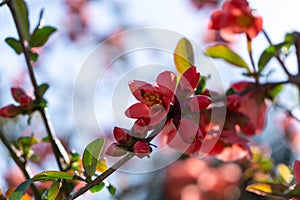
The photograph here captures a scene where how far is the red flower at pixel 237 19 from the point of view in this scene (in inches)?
49.9

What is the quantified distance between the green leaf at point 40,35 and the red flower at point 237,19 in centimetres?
36

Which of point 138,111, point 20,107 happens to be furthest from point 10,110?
point 138,111

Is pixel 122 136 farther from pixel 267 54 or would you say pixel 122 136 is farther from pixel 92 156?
pixel 267 54

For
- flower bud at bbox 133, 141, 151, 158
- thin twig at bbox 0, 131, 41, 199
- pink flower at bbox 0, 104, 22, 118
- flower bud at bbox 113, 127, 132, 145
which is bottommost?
thin twig at bbox 0, 131, 41, 199

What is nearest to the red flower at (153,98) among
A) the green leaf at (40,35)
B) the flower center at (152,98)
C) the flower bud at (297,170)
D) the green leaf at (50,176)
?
the flower center at (152,98)

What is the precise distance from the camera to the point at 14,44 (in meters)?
1.18

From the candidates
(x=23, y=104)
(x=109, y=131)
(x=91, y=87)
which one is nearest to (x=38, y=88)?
(x=23, y=104)

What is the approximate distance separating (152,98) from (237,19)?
1.54 ft

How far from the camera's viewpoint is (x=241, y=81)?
4.24ft

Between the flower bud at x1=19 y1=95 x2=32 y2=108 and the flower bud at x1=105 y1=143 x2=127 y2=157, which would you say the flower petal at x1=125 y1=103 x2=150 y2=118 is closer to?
the flower bud at x1=105 y1=143 x2=127 y2=157

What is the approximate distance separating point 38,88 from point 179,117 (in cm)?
37

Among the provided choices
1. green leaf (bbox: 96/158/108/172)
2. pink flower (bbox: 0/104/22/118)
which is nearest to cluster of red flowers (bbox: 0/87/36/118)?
pink flower (bbox: 0/104/22/118)

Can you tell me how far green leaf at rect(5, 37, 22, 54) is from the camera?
3.83 ft

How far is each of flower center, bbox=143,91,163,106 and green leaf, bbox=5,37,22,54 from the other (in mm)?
388
